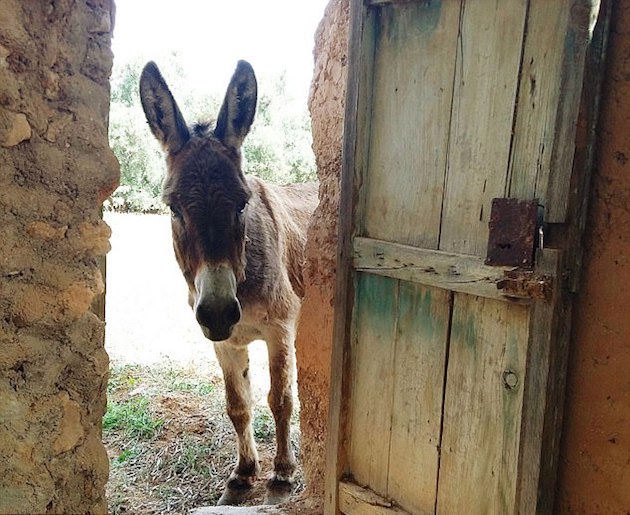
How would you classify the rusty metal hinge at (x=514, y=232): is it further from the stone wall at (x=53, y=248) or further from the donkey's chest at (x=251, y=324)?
the donkey's chest at (x=251, y=324)

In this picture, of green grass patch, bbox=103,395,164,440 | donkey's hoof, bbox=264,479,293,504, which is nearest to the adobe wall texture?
donkey's hoof, bbox=264,479,293,504

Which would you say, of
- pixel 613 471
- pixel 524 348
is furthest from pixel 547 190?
pixel 613 471

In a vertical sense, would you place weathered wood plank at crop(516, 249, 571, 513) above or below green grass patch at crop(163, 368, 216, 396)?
above

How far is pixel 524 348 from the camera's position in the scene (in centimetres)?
182

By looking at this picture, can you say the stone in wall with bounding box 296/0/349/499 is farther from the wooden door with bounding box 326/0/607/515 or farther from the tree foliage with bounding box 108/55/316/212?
the tree foliage with bounding box 108/55/316/212

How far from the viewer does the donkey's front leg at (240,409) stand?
3906mm

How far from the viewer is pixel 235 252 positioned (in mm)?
3207

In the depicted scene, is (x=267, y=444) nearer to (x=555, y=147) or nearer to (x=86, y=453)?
(x=86, y=453)

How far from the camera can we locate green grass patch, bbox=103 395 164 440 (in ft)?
14.9

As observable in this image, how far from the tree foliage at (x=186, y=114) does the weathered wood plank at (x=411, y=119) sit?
941cm

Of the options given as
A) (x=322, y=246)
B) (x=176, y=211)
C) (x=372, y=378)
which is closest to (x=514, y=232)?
(x=372, y=378)

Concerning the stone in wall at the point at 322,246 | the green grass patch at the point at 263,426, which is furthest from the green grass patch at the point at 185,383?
the stone in wall at the point at 322,246

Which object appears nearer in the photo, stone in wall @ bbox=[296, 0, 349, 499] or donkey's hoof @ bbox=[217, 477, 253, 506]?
stone in wall @ bbox=[296, 0, 349, 499]

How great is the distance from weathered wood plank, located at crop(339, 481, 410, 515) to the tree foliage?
9524 millimetres
